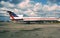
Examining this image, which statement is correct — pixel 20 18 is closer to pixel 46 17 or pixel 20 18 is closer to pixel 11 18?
pixel 11 18

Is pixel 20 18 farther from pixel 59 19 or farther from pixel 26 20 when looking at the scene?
pixel 59 19

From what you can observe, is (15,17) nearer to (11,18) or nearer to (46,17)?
(11,18)

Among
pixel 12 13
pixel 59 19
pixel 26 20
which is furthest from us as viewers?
pixel 12 13

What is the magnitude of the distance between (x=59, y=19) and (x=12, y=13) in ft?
70.6

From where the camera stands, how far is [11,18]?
243ft

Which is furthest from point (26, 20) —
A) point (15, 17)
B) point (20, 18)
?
point (15, 17)

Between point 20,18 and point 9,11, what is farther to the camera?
point 9,11

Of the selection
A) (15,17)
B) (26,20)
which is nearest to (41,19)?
(26,20)

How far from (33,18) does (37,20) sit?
11.0 ft

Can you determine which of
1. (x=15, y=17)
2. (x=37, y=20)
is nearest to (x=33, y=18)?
(x=37, y=20)

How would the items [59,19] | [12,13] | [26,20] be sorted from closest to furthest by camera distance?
[26,20], [59,19], [12,13]

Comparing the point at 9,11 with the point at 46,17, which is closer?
the point at 46,17

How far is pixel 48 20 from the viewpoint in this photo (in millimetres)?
70438

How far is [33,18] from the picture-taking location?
7244 centimetres
